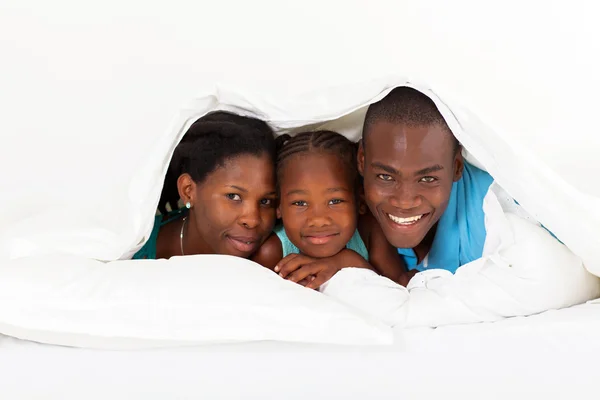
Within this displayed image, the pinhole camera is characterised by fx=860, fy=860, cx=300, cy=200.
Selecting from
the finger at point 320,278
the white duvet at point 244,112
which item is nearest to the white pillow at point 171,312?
the white duvet at point 244,112

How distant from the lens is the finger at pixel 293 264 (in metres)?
1.52

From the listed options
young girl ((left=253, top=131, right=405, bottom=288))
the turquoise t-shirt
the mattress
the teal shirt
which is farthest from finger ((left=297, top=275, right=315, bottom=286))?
the turquoise t-shirt

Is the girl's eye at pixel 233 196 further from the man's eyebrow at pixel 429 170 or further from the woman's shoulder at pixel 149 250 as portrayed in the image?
the man's eyebrow at pixel 429 170

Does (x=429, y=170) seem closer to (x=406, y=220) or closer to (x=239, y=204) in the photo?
(x=406, y=220)

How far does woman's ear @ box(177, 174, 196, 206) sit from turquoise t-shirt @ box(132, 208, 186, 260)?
11 cm

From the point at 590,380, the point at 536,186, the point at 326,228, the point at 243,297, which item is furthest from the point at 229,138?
the point at 590,380

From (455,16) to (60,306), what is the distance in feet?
4.78

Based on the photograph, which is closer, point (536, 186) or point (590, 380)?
point (590, 380)

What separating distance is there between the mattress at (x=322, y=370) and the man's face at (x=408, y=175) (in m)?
0.27

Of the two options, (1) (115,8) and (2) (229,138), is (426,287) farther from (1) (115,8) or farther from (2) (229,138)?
(1) (115,8)

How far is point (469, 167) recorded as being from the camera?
5.16ft

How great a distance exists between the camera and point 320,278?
151 centimetres

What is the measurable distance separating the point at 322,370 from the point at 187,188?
0.55m

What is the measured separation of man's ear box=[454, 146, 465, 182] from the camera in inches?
59.8
